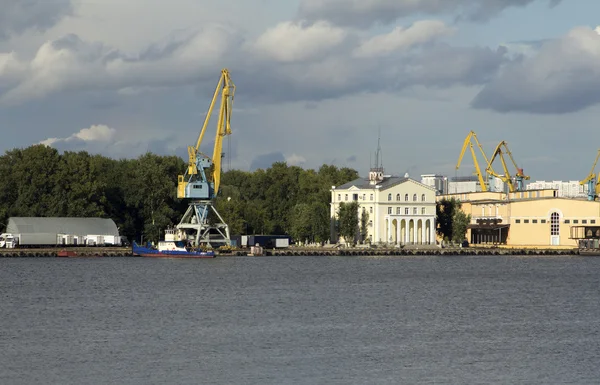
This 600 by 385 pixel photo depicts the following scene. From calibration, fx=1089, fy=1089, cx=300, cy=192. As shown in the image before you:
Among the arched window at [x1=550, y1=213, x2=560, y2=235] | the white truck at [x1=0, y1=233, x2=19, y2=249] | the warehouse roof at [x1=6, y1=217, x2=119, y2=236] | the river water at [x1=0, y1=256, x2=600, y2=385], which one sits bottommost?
the river water at [x1=0, y1=256, x2=600, y2=385]

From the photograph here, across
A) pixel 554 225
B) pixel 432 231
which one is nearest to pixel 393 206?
pixel 432 231

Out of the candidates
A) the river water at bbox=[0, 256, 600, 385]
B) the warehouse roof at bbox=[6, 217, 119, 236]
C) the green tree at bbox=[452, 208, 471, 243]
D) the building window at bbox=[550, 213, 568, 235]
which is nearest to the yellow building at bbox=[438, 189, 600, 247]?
the building window at bbox=[550, 213, 568, 235]

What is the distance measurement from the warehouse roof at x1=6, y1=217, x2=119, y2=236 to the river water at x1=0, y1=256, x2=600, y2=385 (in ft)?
84.5

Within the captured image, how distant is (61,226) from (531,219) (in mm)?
51003

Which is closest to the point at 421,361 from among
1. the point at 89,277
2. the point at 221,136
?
the point at 89,277

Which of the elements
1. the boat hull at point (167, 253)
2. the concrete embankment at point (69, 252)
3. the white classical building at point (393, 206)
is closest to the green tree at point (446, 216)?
the white classical building at point (393, 206)

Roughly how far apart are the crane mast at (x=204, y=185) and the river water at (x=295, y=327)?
2645cm

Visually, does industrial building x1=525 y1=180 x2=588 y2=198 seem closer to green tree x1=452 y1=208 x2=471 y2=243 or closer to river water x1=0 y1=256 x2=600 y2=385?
green tree x1=452 y1=208 x2=471 y2=243

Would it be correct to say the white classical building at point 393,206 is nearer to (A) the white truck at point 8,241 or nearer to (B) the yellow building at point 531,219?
(B) the yellow building at point 531,219

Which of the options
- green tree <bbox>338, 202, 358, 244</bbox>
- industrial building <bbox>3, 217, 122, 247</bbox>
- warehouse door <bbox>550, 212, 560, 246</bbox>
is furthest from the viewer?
warehouse door <bbox>550, 212, 560, 246</bbox>

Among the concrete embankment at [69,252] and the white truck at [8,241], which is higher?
the white truck at [8,241]

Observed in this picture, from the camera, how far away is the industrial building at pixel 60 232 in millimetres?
101500

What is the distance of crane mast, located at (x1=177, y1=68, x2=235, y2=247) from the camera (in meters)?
102

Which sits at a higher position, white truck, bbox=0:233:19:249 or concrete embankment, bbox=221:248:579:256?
white truck, bbox=0:233:19:249
